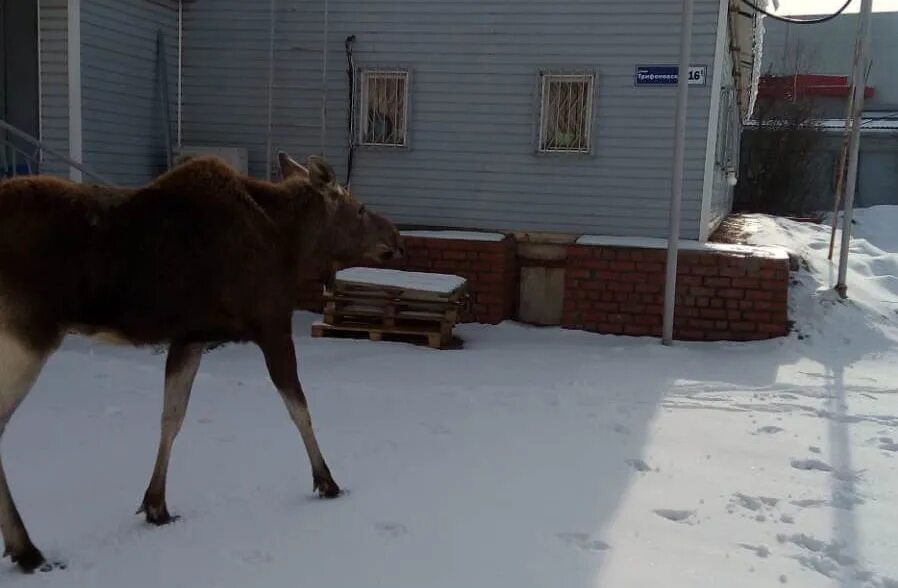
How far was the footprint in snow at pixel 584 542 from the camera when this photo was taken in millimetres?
3918

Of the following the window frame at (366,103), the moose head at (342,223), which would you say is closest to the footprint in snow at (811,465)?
the moose head at (342,223)

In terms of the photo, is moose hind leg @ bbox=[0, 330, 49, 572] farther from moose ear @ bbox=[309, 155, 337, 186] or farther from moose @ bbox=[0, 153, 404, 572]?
moose ear @ bbox=[309, 155, 337, 186]

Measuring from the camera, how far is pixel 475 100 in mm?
10867

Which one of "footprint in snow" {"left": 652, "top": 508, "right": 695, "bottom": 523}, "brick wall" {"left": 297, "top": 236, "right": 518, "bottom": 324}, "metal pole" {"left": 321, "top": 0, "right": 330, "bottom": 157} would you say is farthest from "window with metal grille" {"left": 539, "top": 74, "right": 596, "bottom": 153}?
"footprint in snow" {"left": 652, "top": 508, "right": 695, "bottom": 523}

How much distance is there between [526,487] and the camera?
184 inches

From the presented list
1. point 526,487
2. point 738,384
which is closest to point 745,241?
point 738,384

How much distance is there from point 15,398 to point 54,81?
7582 mm

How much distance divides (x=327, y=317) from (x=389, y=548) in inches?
203

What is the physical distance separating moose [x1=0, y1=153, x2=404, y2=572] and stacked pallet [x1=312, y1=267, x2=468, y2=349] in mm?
4027

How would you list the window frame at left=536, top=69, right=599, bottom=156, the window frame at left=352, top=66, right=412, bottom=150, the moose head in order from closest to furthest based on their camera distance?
the moose head < the window frame at left=536, top=69, right=599, bottom=156 < the window frame at left=352, top=66, right=412, bottom=150

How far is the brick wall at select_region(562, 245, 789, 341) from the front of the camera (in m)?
8.91

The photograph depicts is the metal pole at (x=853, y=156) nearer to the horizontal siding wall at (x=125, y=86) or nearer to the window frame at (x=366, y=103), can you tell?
the window frame at (x=366, y=103)

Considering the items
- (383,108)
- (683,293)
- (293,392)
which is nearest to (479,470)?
(293,392)

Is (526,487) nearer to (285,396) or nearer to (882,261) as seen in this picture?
(285,396)
